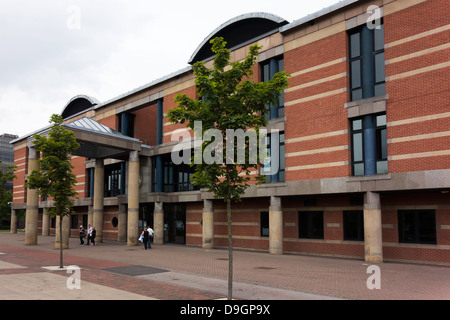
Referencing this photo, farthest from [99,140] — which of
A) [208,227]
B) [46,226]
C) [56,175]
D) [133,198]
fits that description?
[46,226]

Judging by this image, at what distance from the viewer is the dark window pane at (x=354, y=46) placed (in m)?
21.3

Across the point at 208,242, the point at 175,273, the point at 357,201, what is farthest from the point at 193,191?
the point at 175,273

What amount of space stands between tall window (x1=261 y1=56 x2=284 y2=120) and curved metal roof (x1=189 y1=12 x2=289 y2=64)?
1.80 metres

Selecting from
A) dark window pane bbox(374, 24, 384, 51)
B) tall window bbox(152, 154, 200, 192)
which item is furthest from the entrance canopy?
dark window pane bbox(374, 24, 384, 51)

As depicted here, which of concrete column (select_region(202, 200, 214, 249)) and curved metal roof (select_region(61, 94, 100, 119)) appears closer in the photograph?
concrete column (select_region(202, 200, 214, 249))

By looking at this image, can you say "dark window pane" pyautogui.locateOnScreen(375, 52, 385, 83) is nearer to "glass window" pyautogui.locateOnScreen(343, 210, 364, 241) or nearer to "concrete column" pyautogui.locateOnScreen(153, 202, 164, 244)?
"glass window" pyautogui.locateOnScreen(343, 210, 364, 241)

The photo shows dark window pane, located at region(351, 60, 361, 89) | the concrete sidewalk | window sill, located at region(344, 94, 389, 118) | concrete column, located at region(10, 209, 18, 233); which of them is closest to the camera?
the concrete sidewalk

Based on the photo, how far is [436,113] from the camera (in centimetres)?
1767

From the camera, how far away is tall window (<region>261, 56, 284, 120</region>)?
80.5ft

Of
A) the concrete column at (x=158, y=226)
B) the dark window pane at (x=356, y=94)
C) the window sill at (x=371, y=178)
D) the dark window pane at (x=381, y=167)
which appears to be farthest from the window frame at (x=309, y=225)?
the concrete column at (x=158, y=226)

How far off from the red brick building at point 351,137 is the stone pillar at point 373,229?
5 centimetres

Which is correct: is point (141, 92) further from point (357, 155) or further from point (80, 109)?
point (357, 155)
